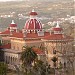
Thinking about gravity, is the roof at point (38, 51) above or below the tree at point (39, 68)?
above

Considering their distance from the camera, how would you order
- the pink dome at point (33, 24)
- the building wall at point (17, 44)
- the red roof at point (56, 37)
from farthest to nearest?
the pink dome at point (33, 24) → the building wall at point (17, 44) → the red roof at point (56, 37)

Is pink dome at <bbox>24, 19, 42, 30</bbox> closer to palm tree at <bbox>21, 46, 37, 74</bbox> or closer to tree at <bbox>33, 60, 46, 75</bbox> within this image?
palm tree at <bbox>21, 46, 37, 74</bbox>

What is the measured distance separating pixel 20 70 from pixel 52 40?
28.4 feet

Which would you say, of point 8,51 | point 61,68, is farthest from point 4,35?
point 61,68

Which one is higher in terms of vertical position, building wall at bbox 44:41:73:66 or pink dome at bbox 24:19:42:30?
pink dome at bbox 24:19:42:30

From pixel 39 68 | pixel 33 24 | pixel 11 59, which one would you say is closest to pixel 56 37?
pixel 33 24

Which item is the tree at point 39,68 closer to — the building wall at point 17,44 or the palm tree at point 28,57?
the palm tree at point 28,57

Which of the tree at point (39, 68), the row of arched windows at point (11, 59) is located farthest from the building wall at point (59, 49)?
the tree at point (39, 68)

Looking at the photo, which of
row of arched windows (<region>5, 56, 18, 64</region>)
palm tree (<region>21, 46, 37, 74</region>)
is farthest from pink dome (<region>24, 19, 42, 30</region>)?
palm tree (<region>21, 46, 37, 74</region>)

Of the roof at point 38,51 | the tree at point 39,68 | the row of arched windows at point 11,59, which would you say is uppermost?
the roof at point 38,51

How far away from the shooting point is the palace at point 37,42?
7838cm

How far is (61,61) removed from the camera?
251 ft

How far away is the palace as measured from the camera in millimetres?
78375

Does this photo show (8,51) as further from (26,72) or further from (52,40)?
(26,72)
